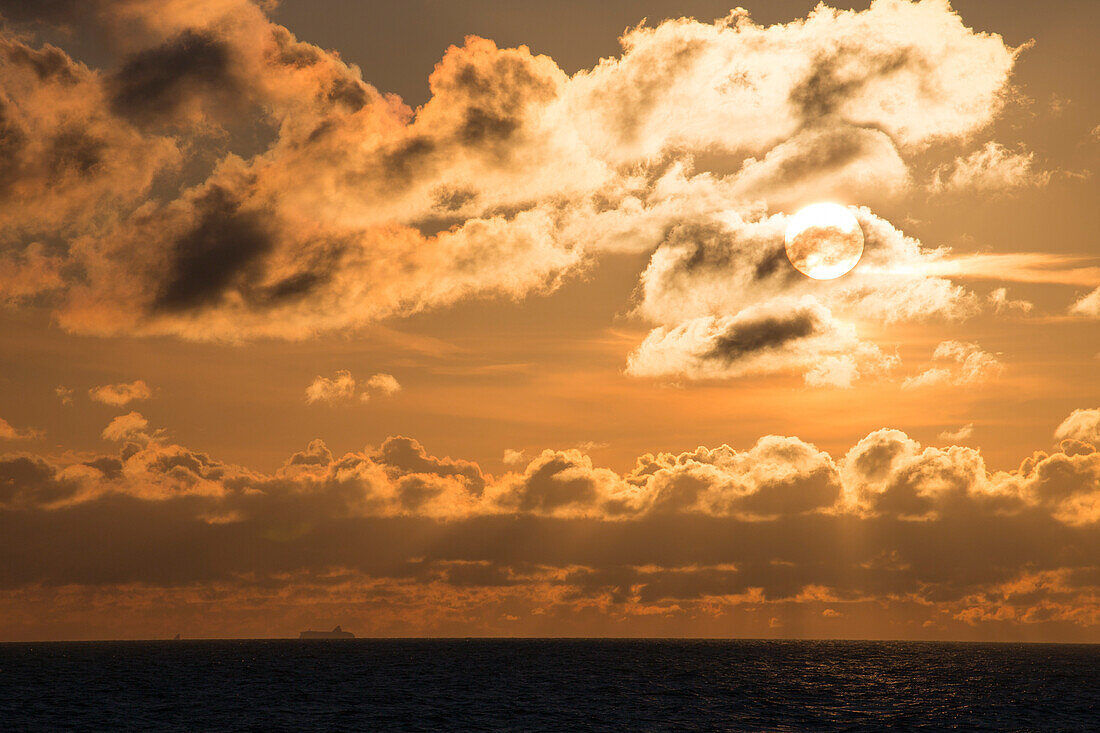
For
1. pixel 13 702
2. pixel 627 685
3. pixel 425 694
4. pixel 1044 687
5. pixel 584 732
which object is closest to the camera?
pixel 584 732

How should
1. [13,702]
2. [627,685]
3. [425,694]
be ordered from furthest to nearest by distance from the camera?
[627,685], [425,694], [13,702]

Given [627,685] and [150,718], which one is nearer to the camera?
[150,718]

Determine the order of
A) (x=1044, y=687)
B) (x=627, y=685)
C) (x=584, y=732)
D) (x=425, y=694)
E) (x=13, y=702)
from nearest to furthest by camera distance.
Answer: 1. (x=584, y=732)
2. (x=13, y=702)
3. (x=425, y=694)
4. (x=627, y=685)
5. (x=1044, y=687)

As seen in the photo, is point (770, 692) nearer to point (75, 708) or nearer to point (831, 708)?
point (831, 708)

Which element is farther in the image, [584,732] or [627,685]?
[627,685]

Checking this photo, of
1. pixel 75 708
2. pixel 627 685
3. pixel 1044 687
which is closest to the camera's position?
pixel 75 708

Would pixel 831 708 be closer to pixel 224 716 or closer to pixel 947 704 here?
pixel 947 704

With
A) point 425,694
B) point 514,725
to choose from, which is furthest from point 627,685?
point 514,725

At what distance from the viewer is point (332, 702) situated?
14088 cm

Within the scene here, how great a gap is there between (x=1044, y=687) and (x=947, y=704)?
61.3 m

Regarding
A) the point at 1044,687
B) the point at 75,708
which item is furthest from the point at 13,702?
the point at 1044,687

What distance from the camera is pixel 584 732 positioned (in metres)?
105

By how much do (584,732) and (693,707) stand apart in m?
35.8

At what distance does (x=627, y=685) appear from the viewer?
181875mm
